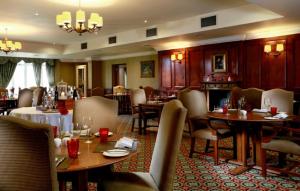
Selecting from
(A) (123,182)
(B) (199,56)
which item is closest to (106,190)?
(A) (123,182)

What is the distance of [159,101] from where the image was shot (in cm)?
696

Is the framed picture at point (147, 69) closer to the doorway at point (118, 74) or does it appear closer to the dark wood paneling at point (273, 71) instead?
the doorway at point (118, 74)

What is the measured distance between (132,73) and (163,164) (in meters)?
9.69

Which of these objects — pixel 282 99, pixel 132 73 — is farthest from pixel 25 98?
pixel 132 73

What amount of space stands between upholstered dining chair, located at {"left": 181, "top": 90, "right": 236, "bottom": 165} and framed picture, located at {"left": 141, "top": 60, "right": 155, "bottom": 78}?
6174mm

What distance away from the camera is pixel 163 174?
1854 mm

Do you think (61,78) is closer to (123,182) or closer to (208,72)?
(208,72)

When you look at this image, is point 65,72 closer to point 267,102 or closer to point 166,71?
point 166,71

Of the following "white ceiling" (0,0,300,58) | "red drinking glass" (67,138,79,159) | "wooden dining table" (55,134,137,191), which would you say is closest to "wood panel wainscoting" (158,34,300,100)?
"white ceiling" (0,0,300,58)

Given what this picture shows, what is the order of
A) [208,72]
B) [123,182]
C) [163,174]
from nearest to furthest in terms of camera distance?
1. [163,174]
2. [123,182]
3. [208,72]

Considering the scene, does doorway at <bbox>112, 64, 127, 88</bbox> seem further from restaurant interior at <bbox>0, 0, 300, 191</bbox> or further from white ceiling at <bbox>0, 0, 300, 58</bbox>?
white ceiling at <bbox>0, 0, 300, 58</bbox>

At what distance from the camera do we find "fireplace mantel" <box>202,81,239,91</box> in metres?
7.35

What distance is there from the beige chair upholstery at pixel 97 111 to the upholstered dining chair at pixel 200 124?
1525 millimetres

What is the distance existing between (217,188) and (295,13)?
361 centimetres
